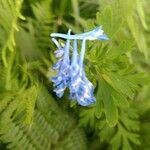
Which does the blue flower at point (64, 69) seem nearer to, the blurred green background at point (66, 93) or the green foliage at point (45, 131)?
the blurred green background at point (66, 93)

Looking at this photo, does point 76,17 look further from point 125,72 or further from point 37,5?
point 125,72

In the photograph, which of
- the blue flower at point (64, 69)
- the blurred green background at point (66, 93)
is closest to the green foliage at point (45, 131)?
the blurred green background at point (66, 93)

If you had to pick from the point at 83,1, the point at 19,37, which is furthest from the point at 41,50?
the point at 83,1

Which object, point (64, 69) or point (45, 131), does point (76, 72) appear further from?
point (45, 131)

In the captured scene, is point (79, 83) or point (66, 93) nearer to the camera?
point (79, 83)

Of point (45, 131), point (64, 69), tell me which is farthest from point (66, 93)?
point (64, 69)

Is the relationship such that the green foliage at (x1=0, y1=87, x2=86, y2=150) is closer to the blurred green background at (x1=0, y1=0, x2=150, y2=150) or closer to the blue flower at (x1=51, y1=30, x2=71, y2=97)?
the blurred green background at (x1=0, y1=0, x2=150, y2=150)

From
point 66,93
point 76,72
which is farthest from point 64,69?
point 66,93

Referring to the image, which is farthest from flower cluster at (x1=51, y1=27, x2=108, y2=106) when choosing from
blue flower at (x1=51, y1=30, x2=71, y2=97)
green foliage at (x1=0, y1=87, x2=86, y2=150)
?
green foliage at (x1=0, y1=87, x2=86, y2=150)
